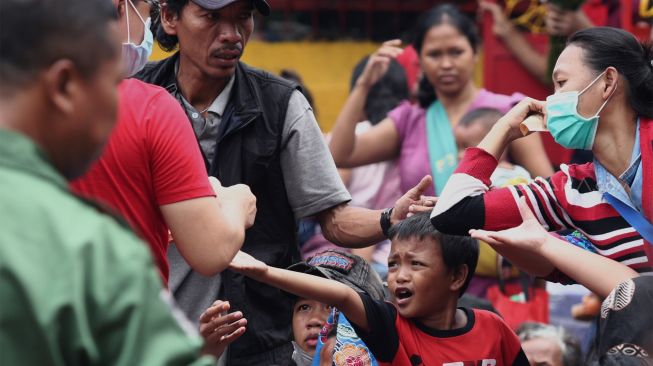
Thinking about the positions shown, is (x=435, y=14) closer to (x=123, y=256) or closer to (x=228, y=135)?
(x=228, y=135)

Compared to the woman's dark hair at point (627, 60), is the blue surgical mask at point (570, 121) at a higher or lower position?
lower

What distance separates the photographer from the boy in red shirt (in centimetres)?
386

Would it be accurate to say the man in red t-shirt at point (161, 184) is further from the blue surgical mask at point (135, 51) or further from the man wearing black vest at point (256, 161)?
the man wearing black vest at point (256, 161)

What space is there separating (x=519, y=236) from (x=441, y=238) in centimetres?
54

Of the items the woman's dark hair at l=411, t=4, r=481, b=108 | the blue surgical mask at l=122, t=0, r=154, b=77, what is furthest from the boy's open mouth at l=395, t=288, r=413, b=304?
the woman's dark hair at l=411, t=4, r=481, b=108

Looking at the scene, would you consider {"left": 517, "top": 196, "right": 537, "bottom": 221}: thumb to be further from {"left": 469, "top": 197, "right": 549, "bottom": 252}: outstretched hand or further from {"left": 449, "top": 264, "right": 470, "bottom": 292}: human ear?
{"left": 449, "top": 264, "right": 470, "bottom": 292}: human ear

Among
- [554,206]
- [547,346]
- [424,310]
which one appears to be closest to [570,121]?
[554,206]

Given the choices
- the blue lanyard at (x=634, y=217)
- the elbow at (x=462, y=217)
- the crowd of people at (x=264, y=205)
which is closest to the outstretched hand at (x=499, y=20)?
the crowd of people at (x=264, y=205)

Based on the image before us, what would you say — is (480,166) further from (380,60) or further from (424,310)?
(380,60)

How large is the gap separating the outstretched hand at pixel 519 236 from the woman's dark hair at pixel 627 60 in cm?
56

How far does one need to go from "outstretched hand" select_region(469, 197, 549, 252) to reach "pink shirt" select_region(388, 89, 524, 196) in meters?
2.03

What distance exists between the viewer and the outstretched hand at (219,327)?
343 centimetres

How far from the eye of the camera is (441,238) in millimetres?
4203

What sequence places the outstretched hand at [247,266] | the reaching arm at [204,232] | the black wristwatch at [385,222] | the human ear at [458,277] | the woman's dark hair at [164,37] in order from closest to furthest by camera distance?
the reaching arm at [204,232], the outstretched hand at [247,266], the black wristwatch at [385,222], the human ear at [458,277], the woman's dark hair at [164,37]
